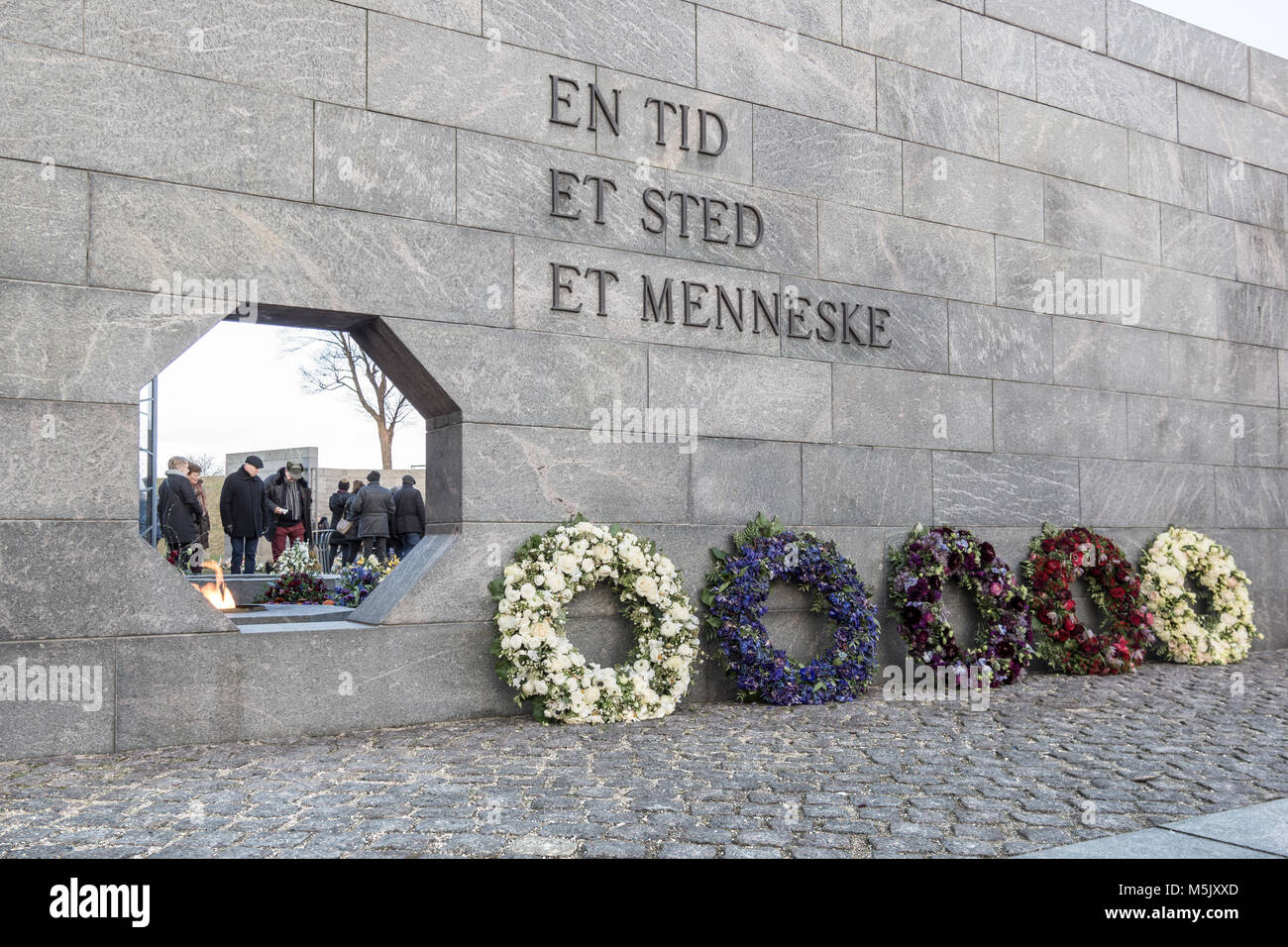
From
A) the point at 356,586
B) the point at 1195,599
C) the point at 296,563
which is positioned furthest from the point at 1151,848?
the point at 296,563

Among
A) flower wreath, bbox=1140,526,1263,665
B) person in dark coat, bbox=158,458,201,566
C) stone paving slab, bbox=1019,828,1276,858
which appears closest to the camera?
stone paving slab, bbox=1019,828,1276,858

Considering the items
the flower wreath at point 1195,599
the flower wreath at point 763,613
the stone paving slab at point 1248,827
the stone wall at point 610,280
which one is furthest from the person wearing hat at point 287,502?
the stone paving slab at point 1248,827

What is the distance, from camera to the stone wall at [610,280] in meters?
6.39

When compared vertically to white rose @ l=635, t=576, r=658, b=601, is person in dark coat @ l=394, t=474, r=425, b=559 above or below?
above

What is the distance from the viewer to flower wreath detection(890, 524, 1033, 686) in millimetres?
8914

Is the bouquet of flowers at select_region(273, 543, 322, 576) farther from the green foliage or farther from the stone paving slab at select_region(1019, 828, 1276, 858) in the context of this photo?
the stone paving slab at select_region(1019, 828, 1276, 858)

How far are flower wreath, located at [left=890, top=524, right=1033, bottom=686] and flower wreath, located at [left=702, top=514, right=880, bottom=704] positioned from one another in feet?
1.55

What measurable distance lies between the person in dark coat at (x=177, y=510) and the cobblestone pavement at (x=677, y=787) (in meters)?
7.33

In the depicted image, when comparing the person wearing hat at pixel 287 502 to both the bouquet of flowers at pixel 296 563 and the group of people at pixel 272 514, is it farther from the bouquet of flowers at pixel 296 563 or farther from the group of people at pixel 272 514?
the bouquet of flowers at pixel 296 563

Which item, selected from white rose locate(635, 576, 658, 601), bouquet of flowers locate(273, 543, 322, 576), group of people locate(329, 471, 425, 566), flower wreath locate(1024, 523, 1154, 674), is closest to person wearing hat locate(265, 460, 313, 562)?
group of people locate(329, 471, 425, 566)

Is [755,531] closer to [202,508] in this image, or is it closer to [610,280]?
[610,280]

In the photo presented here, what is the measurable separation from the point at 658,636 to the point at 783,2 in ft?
16.9

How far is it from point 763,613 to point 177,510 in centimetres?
792

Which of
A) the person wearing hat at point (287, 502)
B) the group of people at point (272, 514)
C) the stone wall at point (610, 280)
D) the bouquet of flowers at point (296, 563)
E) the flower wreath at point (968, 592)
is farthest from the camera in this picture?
the person wearing hat at point (287, 502)
